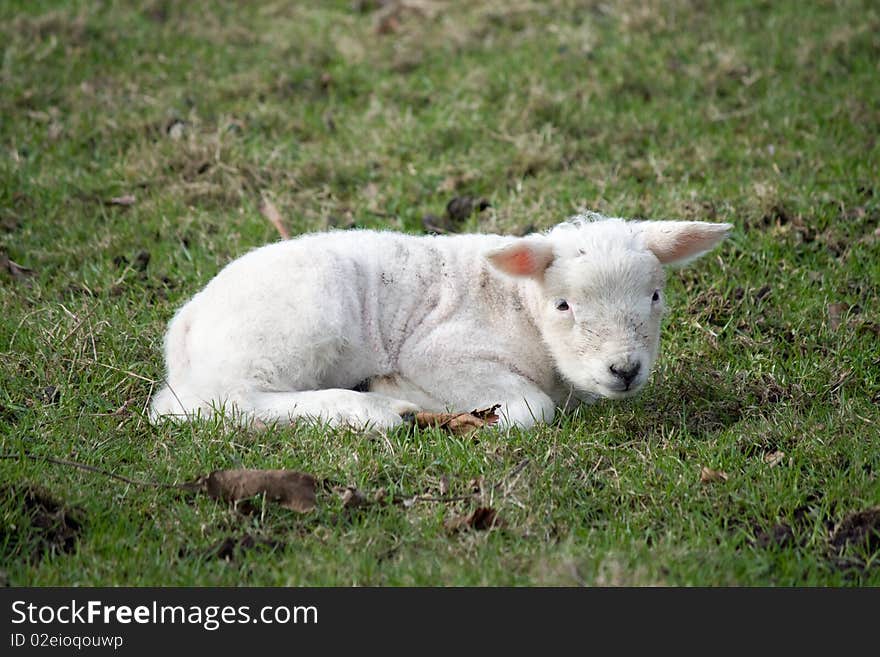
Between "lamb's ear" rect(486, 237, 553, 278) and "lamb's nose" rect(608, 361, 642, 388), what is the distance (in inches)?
25.0

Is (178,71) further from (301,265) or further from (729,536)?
(729,536)

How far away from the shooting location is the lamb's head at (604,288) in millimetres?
5188

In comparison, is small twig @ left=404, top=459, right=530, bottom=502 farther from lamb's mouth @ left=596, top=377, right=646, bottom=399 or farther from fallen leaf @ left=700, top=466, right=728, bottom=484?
fallen leaf @ left=700, top=466, right=728, bottom=484

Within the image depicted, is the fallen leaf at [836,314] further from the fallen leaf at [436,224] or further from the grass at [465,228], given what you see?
the fallen leaf at [436,224]

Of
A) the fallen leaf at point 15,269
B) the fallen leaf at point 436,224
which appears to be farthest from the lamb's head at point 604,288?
the fallen leaf at point 15,269

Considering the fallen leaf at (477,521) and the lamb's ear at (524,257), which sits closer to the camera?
the fallen leaf at (477,521)

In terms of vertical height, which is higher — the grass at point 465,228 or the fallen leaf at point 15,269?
the grass at point 465,228

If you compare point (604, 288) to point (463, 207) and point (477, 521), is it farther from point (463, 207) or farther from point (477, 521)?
point (463, 207)

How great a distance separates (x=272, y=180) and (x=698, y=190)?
3.06 metres

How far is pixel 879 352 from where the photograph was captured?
20.2 ft

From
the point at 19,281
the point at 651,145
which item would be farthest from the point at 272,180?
the point at 651,145

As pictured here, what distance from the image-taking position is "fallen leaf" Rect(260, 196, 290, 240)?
7.61 metres

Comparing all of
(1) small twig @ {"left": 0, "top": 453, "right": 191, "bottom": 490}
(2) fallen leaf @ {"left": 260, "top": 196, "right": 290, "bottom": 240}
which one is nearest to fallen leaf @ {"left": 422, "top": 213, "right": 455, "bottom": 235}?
(2) fallen leaf @ {"left": 260, "top": 196, "right": 290, "bottom": 240}

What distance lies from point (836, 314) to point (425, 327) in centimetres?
246
